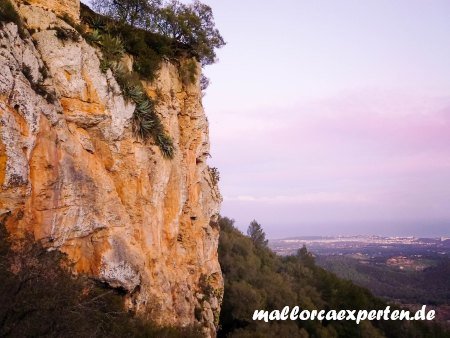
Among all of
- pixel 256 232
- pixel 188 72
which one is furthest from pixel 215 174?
pixel 256 232

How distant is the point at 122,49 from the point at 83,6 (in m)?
2.64

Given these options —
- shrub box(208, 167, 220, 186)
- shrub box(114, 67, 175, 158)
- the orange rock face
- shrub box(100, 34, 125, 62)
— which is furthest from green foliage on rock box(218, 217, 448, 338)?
the orange rock face

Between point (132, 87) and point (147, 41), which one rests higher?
point (147, 41)

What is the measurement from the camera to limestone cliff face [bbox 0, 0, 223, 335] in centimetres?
938

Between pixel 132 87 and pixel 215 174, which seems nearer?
pixel 132 87

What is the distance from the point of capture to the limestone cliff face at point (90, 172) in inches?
369

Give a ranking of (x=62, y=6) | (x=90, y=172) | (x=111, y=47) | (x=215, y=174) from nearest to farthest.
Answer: (x=90, y=172) → (x=62, y=6) → (x=111, y=47) → (x=215, y=174)

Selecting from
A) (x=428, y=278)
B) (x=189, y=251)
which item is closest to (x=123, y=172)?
(x=189, y=251)

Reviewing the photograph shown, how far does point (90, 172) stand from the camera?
38.6 feet

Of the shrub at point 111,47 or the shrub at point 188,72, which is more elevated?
the shrub at point 188,72

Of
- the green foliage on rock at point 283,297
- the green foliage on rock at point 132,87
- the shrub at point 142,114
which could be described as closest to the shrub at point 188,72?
the green foliage on rock at point 132,87

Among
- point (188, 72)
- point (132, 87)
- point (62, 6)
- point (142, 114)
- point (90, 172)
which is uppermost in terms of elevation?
point (188, 72)

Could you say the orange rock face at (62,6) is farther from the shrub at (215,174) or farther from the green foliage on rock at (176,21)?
the shrub at (215,174)

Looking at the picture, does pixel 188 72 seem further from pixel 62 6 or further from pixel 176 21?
pixel 62 6
